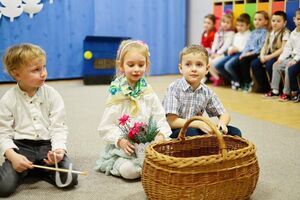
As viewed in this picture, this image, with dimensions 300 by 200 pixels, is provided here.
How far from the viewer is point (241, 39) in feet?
12.9

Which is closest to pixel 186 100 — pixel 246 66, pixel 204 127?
pixel 204 127

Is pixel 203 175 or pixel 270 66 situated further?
pixel 270 66

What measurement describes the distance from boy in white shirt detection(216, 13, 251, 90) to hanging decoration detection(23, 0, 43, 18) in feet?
6.41

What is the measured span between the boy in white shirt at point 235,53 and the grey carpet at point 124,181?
124 centimetres

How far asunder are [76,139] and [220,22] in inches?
105

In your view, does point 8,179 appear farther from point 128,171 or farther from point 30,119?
point 128,171

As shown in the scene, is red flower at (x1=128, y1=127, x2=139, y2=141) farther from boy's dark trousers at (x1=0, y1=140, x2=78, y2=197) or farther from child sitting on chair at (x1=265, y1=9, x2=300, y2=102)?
child sitting on chair at (x1=265, y1=9, x2=300, y2=102)

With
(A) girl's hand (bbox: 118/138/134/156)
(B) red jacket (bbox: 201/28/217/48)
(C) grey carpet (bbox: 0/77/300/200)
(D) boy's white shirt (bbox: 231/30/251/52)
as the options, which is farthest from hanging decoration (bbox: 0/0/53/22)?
(A) girl's hand (bbox: 118/138/134/156)

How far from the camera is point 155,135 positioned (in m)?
1.45

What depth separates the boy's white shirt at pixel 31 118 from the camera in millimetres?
1430

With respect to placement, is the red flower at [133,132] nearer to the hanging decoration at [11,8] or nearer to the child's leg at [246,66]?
the child's leg at [246,66]

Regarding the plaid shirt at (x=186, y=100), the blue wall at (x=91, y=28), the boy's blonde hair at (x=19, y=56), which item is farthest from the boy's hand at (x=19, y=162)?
the blue wall at (x=91, y=28)

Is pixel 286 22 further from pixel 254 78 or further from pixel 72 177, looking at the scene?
pixel 72 177

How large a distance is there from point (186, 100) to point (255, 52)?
7.38 feet
